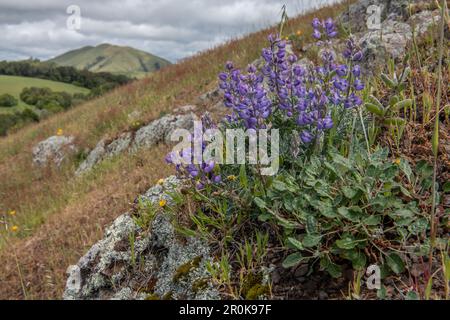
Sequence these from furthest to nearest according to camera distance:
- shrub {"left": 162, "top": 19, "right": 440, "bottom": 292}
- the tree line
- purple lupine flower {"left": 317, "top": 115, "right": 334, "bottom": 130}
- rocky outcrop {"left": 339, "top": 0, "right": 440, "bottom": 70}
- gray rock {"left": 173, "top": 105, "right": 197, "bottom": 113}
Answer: the tree line
gray rock {"left": 173, "top": 105, "right": 197, "bottom": 113}
rocky outcrop {"left": 339, "top": 0, "right": 440, "bottom": 70}
purple lupine flower {"left": 317, "top": 115, "right": 334, "bottom": 130}
shrub {"left": 162, "top": 19, "right": 440, "bottom": 292}

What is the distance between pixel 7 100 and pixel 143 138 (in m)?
63.8

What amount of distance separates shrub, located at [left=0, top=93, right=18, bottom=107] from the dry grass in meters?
54.7

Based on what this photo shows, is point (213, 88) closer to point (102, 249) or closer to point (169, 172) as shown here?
point (169, 172)

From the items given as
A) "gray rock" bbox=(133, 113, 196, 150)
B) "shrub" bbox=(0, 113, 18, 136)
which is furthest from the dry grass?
"shrub" bbox=(0, 113, 18, 136)

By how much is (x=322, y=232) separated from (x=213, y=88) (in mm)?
6831

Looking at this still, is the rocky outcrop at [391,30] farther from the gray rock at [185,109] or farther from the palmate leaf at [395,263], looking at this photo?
the gray rock at [185,109]

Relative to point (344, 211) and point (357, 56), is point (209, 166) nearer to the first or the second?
point (344, 211)

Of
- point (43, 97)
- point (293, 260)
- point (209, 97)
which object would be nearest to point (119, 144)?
point (209, 97)

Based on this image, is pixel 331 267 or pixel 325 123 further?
pixel 325 123

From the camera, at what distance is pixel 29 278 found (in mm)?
4469

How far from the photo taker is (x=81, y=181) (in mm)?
7027

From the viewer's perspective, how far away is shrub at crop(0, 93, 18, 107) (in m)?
61.8

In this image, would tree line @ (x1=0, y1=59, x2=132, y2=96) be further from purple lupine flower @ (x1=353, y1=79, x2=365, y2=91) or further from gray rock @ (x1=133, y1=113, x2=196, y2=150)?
purple lupine flower @ (x1=353, y1=79, x2=365, y2=91)
